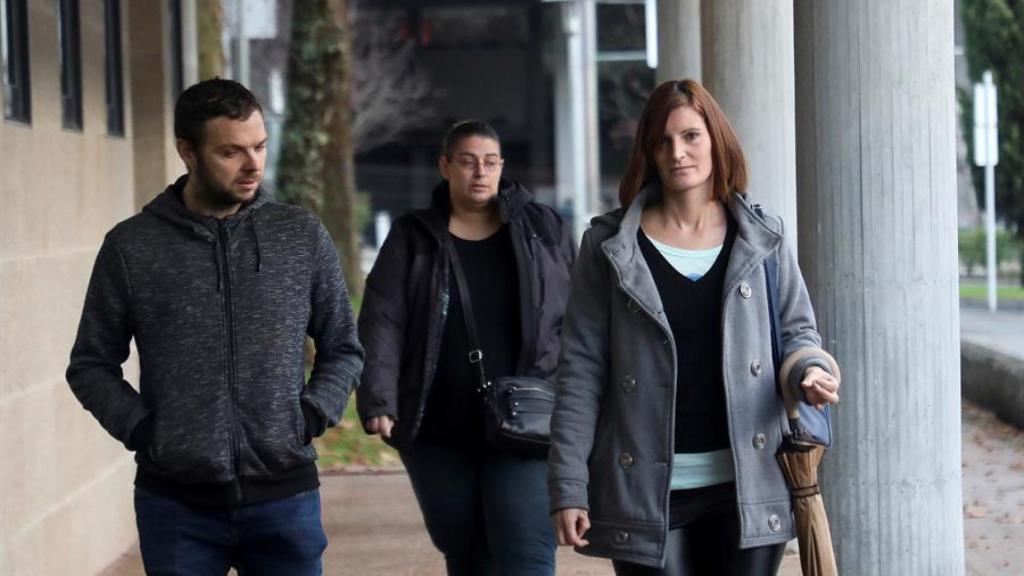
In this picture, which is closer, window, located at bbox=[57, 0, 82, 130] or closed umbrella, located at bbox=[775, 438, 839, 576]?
closed umbrella, located at bbox=[775, 438, 839, 576]

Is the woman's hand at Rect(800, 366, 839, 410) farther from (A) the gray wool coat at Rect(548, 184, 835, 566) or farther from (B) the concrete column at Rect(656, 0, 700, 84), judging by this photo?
(B) the concrete column at Rect(656, 0, 700, 84)

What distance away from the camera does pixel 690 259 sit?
166 inches

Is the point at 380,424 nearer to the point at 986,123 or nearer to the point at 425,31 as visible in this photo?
the point at 986,123

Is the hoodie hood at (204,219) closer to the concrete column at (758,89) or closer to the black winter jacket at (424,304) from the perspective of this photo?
the black winter jacket at (424,304)

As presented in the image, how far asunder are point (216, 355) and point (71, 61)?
13.7 ft

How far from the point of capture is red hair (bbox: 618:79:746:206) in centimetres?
423

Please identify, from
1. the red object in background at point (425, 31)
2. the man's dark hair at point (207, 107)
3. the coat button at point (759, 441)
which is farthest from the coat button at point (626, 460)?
the red object in background at point (425, 31)

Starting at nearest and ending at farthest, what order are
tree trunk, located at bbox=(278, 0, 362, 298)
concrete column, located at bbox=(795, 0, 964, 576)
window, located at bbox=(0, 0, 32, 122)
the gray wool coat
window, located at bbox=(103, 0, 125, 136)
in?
the gray wool coat < concrete column, located at bbox=(795, 0, 964, 576) < window, located at bbox=(0, 0, 32, 122) < window, located at bbox=(103, 0, 125, 136) < tree trunk, located at bbox=(278, 0, 362, 298)

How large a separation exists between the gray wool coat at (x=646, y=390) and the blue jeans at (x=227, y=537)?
0.63m

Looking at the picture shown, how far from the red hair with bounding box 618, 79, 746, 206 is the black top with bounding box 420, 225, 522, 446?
4.51 feet

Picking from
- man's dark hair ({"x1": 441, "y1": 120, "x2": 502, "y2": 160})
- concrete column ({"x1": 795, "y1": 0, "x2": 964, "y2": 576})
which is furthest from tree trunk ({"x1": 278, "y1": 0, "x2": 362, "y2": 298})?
concrete column ({"x1": 795, "y1": 0, "x2": 964, "y2": 576})

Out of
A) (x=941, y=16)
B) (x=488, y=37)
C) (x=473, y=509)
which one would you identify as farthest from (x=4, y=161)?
(x=488, y=37)

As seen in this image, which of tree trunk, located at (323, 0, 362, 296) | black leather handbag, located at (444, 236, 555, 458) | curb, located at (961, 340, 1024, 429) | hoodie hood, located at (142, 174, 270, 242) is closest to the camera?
hoodie hood, located at (142, 174, 270, 242)

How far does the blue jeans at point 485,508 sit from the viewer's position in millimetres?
5660
